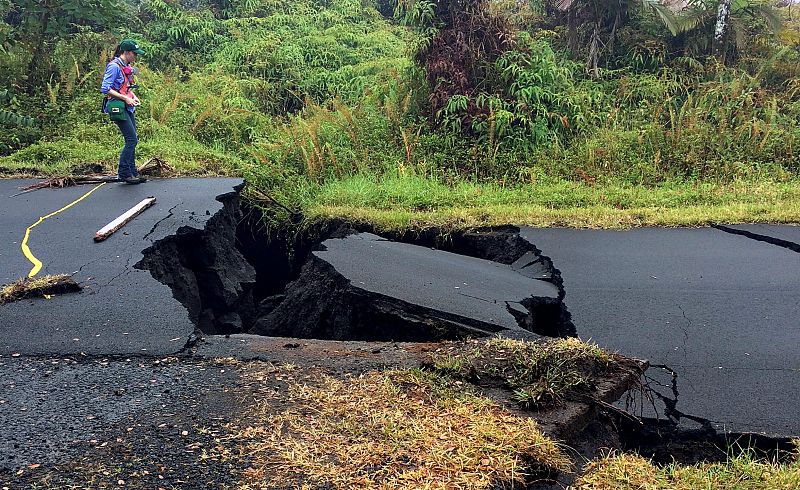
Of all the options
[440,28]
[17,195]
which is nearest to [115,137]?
[17,195]

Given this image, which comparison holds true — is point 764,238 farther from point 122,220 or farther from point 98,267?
point 122,220

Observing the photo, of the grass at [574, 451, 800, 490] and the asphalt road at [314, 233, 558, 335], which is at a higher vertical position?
the asphalt road at [314, 233, 558, 335]

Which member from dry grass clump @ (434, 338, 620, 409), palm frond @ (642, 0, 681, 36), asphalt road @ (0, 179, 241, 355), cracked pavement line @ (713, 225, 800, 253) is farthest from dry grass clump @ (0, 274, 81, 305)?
palm frond @ (642, 0, 681, 36)

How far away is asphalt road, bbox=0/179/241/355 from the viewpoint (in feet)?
14.3

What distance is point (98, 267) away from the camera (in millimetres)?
5680

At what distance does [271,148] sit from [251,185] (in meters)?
1.33

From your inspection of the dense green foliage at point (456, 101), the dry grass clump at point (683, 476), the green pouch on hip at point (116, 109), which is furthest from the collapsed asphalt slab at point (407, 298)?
the green pouch on hip at point (116, 109)

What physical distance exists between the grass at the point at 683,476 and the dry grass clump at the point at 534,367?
0.41 meters

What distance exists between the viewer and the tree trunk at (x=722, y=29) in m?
11.2

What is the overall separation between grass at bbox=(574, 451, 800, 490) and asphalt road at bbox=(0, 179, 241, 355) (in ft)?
8.67

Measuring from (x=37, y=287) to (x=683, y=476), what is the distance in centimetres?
452

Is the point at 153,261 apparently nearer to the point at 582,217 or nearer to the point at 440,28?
the point at 582,217

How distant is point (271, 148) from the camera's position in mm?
10375

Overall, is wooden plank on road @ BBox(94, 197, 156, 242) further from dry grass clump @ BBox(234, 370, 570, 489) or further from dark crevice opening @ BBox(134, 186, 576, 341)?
dry grass clump @ BBox(234, 370, 570, 489)
